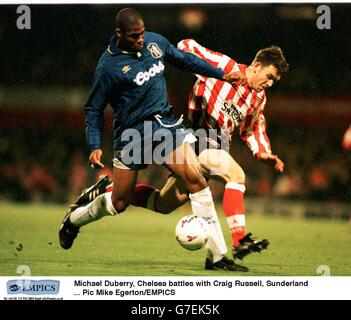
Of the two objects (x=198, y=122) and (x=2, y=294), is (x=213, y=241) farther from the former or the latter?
(x=2, y=294)

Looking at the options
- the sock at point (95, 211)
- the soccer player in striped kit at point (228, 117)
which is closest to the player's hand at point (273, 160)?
the soccer player in striped kit at point (228, 117)

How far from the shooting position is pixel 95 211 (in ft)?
19.6

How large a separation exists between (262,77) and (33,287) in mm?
2475

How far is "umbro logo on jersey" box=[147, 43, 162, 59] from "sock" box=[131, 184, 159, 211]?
1.30 m

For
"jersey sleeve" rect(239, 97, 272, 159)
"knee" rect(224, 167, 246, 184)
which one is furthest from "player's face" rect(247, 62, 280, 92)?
"knee" rect(224, 167, 246, 184)

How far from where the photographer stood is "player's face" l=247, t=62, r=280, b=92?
19.4 ft

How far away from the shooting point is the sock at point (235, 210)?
5.70m

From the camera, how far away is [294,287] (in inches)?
216

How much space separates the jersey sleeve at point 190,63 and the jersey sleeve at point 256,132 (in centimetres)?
69

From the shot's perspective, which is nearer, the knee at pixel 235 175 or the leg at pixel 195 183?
the leg at pixel 195 183

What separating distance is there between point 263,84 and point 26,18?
82.5 inches

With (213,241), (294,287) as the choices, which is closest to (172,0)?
(213,241)

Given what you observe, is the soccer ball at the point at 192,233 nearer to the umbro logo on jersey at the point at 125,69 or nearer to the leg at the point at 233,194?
the leg at the point at 233,194

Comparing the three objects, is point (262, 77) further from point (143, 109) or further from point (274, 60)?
point (143, 109)
